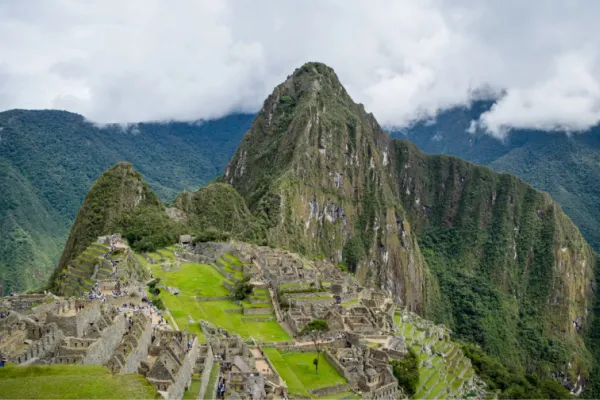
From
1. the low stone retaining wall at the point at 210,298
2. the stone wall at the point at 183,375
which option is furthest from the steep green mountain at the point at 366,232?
the stone wall at the point at 183,375

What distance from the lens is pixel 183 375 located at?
2472 cm

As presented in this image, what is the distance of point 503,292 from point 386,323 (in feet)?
499

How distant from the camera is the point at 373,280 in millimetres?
169125

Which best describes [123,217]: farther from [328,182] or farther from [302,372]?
[328,182]

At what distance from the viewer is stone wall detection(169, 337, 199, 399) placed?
2300 centimetres

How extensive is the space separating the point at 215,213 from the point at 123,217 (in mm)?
27507

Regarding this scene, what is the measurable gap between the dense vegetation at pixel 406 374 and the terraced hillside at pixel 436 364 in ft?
4.20

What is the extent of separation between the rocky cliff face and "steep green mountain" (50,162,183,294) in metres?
43.1

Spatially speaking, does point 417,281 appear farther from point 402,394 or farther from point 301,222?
point 402,394

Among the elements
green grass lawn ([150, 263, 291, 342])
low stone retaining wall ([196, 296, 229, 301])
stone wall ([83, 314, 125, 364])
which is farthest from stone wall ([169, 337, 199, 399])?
low stone retaining wall ([196, 296, 229, 301])

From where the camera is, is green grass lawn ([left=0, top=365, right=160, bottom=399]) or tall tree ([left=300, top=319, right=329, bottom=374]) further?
tall tree ([left=300, top=319, right=329, bottom=374])

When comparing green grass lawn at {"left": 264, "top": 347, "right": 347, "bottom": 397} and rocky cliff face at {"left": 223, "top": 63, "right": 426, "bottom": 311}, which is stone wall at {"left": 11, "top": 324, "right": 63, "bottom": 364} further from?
rocky cliff face at {"left": 223, "top": 63, "right": 426, "bottom": 311}

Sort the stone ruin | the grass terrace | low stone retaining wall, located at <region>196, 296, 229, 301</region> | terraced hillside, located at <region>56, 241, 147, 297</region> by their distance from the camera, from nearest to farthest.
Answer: the stone ruin < terraced hillside, located at <region>56, 241, 147, 297</region> < low stone retaining wall, located at <region>196, 296, 229, 301</region> < the grass terrace

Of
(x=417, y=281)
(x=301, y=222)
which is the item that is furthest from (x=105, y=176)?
(x=417, y=281)
